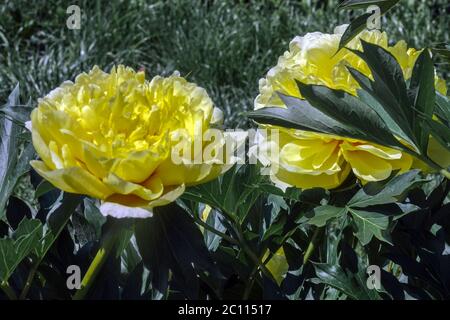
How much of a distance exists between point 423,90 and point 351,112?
0.28 ft

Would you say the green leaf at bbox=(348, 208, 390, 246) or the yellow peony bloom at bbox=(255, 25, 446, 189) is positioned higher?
the yellow peony bloom at bbox=(255, 25, 446, 189)

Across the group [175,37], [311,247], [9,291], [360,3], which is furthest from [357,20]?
[175,37]

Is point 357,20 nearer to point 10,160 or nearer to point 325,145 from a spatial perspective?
point 325,145

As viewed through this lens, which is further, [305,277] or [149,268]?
[305,277]

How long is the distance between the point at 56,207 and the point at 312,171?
0.94 feet

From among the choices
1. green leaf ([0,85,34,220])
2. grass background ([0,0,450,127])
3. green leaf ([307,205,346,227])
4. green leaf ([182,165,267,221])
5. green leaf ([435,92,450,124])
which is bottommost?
grass background ([0,0,450,127])

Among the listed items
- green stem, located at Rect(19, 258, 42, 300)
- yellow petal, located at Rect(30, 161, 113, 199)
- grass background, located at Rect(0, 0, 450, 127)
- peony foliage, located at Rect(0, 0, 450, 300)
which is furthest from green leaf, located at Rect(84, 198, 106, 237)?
grass background, located at Rect(0, 0, 450, 127)

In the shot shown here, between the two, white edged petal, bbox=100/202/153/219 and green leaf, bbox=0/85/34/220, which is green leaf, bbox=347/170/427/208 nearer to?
white edged petal, bbox=100/202/153/219

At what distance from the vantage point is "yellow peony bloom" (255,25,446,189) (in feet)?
3.21

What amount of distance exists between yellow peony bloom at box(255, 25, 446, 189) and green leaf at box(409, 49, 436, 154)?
4 centimetres

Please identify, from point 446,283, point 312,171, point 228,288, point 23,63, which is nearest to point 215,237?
point 228,288

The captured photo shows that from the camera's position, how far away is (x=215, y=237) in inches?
43.6

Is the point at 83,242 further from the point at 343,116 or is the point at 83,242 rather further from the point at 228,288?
the point at 343,116

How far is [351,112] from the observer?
3.03 ft
